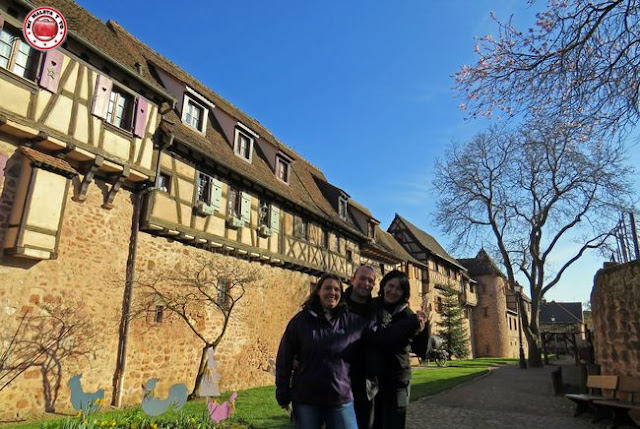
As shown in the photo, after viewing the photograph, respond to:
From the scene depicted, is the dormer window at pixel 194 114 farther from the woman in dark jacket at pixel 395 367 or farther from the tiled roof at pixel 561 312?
the tiled roof at pixel 561 312

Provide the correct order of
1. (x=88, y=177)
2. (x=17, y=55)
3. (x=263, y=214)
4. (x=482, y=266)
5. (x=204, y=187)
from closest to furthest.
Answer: (x=17, y=55) → (x=88, y=177) → (x=204, y=187) → (x=263, y=214) → (x=482, y=266)

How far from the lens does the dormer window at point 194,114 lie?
12.2 metres

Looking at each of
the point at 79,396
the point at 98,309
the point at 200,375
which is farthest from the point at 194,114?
the point at 79,396

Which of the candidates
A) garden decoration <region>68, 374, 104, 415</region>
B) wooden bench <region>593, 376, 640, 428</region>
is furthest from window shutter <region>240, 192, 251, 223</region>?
wooden bench <region>593, 376, 640, 428</region>

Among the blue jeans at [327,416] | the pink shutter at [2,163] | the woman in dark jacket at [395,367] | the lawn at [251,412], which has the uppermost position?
the pink shutter at [2,163]

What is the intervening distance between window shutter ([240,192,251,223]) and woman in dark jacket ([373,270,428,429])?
31.3 ft

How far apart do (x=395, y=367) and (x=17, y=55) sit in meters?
8.39

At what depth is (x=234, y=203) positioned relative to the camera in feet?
41.8

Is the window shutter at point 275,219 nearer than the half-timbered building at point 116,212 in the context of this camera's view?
No

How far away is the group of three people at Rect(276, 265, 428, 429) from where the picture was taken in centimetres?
310

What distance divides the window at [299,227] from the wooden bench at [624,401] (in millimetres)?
10032

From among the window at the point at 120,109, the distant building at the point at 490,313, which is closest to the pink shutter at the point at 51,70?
the window at the point at 120,109

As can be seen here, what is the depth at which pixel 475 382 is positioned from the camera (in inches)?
570

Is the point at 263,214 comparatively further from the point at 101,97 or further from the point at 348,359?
the point at 348,359
